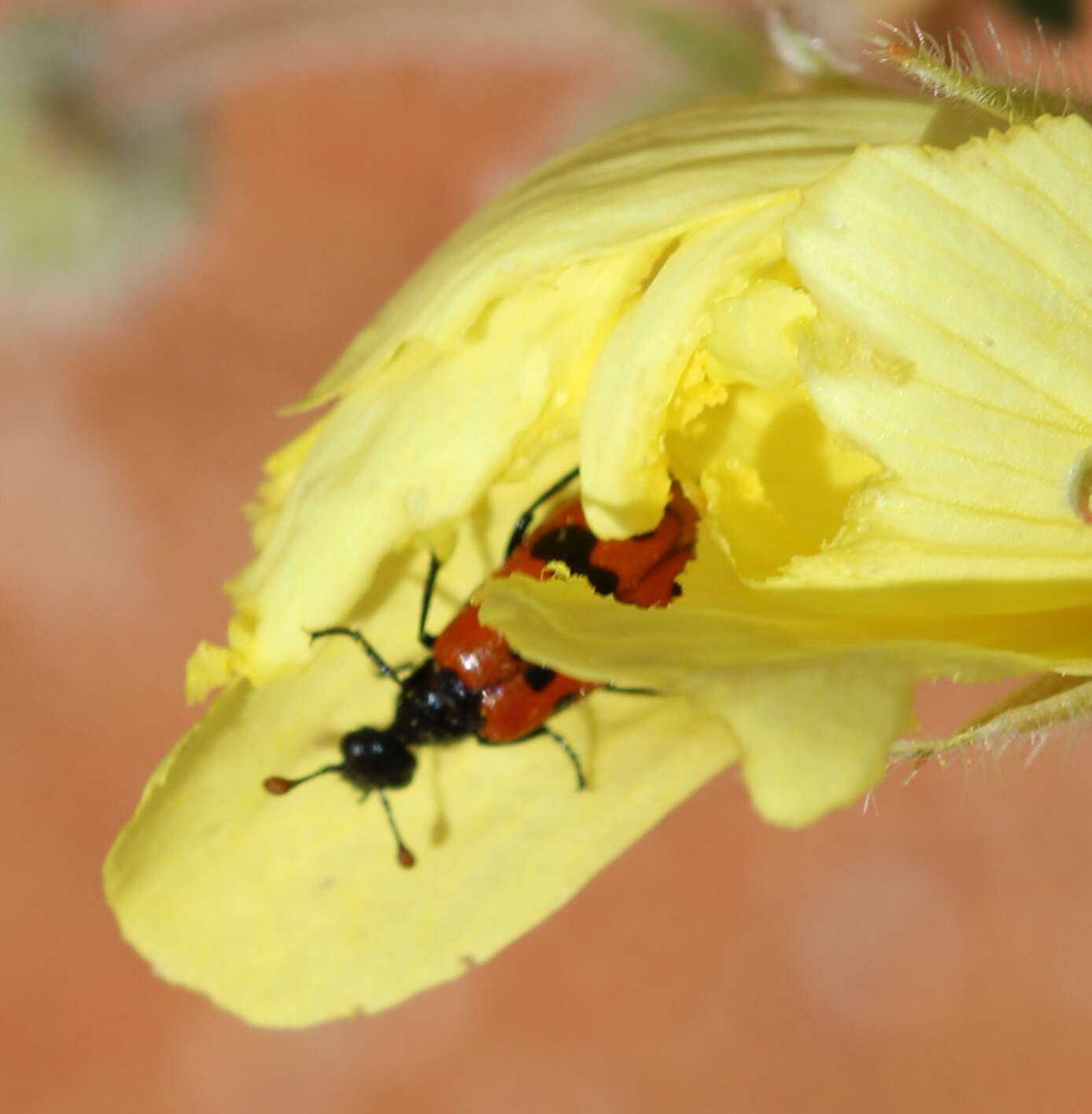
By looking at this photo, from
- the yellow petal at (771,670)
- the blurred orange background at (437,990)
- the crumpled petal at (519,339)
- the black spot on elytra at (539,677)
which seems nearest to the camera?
the yellow petal at (771,670)

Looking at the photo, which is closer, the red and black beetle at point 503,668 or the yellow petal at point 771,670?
the yellow petal at point 771,670

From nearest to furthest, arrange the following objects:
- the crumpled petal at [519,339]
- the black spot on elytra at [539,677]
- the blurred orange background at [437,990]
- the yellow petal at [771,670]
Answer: the yellow petal at [771,670] < the crumpled petal at [519,339] < the black spot on elytra at [539,677] < the blurred orange background at [437,990]

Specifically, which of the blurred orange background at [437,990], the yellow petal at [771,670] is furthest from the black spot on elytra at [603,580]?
the blurred orange background at [437,990]

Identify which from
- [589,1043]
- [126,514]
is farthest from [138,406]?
[589,1043]

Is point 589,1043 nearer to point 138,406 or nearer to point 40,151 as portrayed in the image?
point 138,406

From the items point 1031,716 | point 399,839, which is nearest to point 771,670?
point 1031,716

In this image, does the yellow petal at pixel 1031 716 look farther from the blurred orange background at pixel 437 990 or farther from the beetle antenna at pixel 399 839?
the blurred orange background at pixel 437 990
